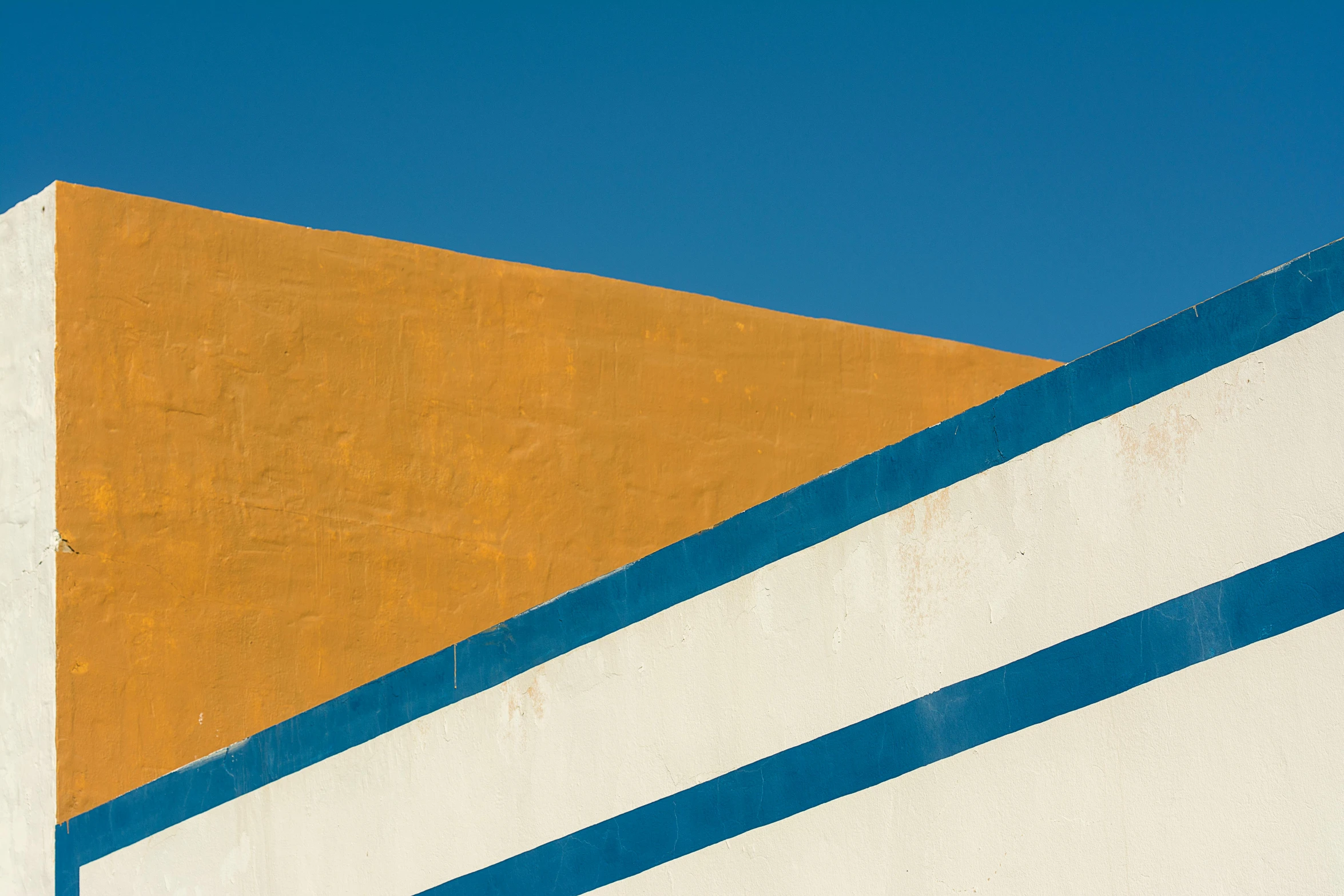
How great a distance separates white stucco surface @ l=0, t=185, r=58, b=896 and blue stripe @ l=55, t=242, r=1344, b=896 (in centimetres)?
24

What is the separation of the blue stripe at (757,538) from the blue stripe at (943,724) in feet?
1.72

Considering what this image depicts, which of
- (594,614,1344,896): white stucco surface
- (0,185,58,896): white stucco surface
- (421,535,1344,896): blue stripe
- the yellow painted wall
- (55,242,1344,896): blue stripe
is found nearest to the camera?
(594,614,1344,896): white stucco surface

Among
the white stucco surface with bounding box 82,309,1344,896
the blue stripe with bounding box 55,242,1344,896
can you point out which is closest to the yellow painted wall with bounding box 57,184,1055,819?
the blue stripe with bounding box 55,242,1344,896

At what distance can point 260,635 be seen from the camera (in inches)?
228

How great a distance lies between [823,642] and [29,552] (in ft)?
10.9

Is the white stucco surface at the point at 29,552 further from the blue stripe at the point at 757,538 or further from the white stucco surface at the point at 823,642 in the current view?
the white stucco surface at the point at 823,642

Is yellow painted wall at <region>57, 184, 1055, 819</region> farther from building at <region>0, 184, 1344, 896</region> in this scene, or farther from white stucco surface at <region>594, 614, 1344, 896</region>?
white stucco surface at <region>594, 614, 1344, 896</region>

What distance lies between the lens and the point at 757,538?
4121 mm

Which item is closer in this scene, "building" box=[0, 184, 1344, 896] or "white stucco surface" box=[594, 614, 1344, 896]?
"white stucco surface" box=[594, 614, 1344, 896]

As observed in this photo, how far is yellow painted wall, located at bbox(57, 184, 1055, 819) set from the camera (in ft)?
18.1

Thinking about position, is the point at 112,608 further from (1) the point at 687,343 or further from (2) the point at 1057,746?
(2) the point at 1057,746

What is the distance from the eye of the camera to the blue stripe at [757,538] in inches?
131

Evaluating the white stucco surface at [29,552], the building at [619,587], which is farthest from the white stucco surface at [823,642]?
the white stucco surface at [29,552]

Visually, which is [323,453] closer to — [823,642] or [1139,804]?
[823,642]
